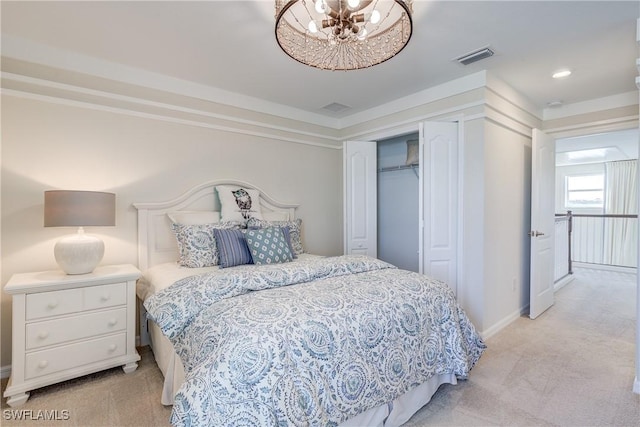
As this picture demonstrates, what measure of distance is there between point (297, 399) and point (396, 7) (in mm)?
2123

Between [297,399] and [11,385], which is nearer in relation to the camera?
[297,399]

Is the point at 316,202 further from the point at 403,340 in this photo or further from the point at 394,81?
the point at 403,340

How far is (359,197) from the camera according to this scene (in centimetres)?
378

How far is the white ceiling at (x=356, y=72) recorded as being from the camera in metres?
1.89

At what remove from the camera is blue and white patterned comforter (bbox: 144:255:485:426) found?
3.88 feet

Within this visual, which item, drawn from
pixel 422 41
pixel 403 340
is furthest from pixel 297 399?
pixel 422 41

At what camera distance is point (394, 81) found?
2955 millimetres

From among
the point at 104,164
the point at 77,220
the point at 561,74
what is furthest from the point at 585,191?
the point at 77,220

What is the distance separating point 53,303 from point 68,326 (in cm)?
18

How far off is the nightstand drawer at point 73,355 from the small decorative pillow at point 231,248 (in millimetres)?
863

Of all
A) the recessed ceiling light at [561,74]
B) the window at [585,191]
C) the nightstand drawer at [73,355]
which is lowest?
the nightstand drawer at [73,355]

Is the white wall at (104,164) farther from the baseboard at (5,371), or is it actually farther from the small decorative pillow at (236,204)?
the small decorative pillow at (236,204)

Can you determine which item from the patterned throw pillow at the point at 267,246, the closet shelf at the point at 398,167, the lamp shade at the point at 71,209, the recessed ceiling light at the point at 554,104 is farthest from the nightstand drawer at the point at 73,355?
the recessed ceiling light at the point at 554,104

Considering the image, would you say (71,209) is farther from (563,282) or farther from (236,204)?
(563,282)
